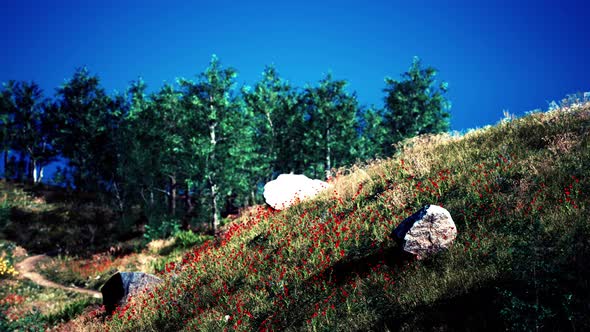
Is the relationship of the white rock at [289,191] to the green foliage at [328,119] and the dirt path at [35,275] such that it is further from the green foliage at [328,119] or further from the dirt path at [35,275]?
the green foliage at [328,119]

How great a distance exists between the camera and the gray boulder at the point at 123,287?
11242 mm

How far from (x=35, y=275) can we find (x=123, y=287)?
14.3m

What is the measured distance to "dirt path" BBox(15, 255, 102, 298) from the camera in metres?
18.0

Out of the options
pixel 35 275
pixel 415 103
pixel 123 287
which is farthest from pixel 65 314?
pixel 415 103

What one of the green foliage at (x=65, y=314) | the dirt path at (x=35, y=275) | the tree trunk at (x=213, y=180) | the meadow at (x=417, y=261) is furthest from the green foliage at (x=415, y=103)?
the green foliage at (x=65, y=314)

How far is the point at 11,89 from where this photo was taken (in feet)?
153

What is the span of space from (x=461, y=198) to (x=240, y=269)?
566cm

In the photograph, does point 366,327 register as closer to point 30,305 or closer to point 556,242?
point 556,242

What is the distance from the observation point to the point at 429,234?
6.32 metres

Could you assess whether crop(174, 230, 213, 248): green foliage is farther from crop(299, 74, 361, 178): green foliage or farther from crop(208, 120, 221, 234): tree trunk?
crop(299, 74, 361, 178): green foliage

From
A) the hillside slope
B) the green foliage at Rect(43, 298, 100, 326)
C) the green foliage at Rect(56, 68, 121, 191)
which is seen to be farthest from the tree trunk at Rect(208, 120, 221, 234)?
the green foliage at Rect(56, 68, 121, 191)

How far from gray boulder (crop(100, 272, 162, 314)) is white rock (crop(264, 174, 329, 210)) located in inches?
192

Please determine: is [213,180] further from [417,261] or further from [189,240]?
[417,261]

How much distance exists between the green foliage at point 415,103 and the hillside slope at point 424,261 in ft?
81.1
